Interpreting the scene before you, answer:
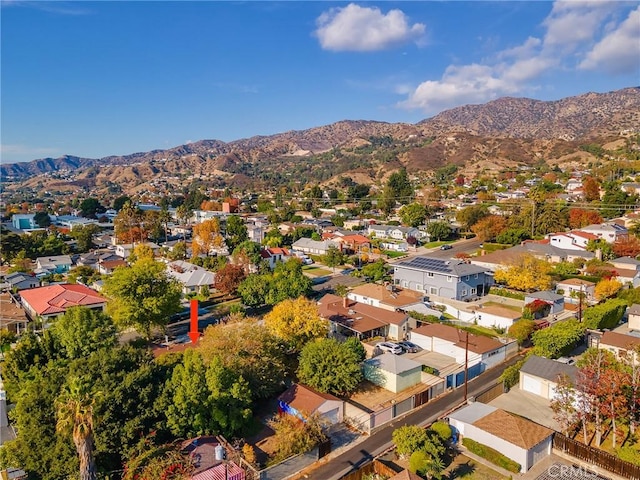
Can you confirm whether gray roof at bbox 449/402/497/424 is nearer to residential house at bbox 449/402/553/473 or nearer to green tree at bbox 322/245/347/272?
residential house at bbox 449/402/553/473

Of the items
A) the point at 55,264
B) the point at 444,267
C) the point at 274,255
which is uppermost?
the point at 444,267

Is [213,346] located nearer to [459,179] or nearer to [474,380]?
[474,380]

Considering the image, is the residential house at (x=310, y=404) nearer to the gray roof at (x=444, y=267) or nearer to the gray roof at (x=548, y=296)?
the gray roof at (x=444, y=267)

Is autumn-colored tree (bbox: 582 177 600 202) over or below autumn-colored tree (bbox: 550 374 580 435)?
over

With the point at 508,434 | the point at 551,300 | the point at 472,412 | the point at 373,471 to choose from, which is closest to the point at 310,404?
the point at 373,471

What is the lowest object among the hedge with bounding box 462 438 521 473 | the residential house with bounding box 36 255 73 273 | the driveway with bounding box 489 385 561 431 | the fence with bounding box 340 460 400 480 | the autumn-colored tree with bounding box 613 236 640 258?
the driveway with bounding box 489 385 561 431

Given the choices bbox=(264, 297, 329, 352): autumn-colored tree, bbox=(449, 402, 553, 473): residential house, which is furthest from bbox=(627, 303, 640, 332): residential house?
bbox=(264, 297, 329, 352): autumn-colored tree

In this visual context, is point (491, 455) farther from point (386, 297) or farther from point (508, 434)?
point (386, 297)

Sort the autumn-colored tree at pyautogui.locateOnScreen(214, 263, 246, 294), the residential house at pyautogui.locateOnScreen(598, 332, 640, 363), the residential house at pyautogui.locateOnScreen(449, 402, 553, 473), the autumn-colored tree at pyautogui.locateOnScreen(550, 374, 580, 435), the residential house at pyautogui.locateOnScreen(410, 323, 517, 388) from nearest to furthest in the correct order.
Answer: the residential house at pyautogui.locateOnScreen(449, 402, 553, 473) < the autumn-colored tree at pyautogui.locateOnScreen(550, 374, 580, 435) < the residential house at pyautogui.locateOnScreen(598, 332, 640, 363) < the residential house at pyautogui.locateOnScreen(410, 323, 517, 388) < the autumn-colored tree at pyautogui.locateOnScreen(214, 263, 246, 294)
